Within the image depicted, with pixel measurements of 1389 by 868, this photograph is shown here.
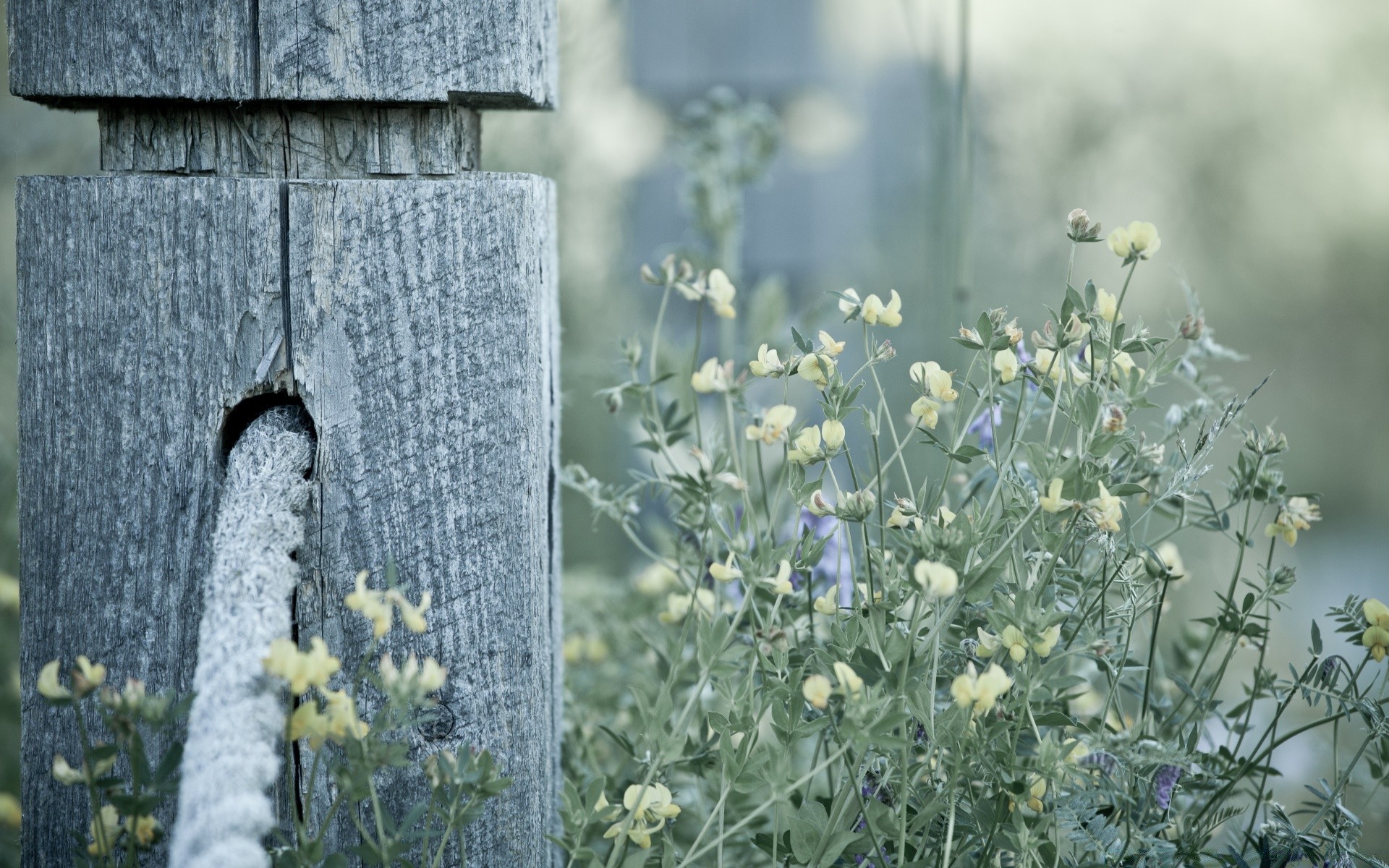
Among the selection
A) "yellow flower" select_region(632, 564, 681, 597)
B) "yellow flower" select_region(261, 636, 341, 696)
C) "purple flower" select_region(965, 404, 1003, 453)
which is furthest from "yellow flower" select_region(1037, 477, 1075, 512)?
"yellow flower" select_region(632, 564, 681, 597)

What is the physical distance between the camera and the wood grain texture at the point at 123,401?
877 millimetres

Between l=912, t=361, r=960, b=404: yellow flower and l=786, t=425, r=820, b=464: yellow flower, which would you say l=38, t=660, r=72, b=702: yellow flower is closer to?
l=786, t=425, r=820, b=464: yellow flower

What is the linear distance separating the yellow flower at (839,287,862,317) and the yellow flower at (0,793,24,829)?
1.50 m

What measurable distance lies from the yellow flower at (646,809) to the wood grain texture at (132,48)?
0.74m

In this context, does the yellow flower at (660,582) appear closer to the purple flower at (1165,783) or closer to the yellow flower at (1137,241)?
the purple flower at (1165,783)

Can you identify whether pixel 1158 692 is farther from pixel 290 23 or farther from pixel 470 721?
pixel 290 23

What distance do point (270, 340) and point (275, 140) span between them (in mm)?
201

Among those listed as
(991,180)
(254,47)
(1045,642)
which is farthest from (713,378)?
(991,180)

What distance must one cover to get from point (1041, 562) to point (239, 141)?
2.83 ft

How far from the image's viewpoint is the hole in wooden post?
899mm

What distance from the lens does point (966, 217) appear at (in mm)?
1886

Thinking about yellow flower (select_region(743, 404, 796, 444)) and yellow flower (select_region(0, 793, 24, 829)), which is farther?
yellow flower (select_region(0, 793, 24, 829))

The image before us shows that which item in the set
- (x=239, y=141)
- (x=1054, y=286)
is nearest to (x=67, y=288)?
(x=239, y=141)

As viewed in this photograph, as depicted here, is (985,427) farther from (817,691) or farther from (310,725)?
(310,725)
